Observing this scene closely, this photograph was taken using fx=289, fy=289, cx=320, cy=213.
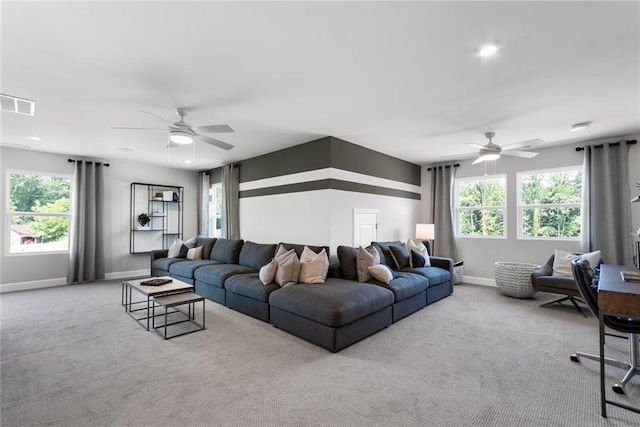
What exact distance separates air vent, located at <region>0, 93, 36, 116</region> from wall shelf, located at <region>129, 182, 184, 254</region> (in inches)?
137

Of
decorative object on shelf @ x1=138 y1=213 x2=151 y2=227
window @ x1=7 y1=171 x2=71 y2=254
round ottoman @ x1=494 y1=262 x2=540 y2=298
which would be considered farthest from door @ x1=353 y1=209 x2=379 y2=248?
window @ x1=7 y1=171 x2=71 y2=254

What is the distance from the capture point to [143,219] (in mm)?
6879

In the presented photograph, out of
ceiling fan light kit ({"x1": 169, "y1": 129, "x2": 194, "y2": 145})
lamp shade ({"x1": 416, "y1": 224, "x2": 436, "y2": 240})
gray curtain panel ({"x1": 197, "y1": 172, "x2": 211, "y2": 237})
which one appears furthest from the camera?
gray curtain panel ({"x1": 197, "y1": 172, "x2": 211, "y2": 237})

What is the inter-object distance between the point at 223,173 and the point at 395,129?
421 centimetres

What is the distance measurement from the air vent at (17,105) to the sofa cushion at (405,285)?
458 cm

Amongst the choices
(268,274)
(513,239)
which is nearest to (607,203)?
(513,239)

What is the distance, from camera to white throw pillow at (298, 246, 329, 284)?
3.82 m

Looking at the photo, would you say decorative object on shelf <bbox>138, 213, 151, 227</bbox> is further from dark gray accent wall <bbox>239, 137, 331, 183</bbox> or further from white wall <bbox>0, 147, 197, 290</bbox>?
dark gray accent wall <bbox>239, 137, 331, 183</bbox>

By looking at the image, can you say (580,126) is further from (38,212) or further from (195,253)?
(38,212)

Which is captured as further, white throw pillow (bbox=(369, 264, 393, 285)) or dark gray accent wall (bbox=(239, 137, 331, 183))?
dark gray accent wall (bbox=(239, 137, 331, 183))

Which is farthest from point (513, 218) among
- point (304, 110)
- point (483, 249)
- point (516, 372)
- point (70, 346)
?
point (70, 346)

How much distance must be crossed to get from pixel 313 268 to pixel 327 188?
136cm

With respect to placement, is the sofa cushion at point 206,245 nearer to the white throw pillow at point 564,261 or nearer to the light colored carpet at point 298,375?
the light colored carpet at point 298,375

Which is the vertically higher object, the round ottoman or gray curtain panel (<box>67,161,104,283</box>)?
gray curtain panel (<box>67,161,104,283</box>)
